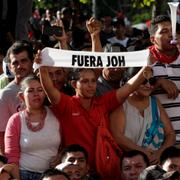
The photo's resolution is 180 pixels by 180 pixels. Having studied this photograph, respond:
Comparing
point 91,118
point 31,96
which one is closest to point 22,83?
point 31,96

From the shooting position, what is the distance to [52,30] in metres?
7.73

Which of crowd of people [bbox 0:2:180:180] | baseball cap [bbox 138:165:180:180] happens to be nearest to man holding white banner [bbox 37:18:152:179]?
crowd of people [bbox 0:2:180:180]

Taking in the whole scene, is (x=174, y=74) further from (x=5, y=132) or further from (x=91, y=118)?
(x=5, y=132)

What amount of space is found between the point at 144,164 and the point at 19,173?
1.09 meters

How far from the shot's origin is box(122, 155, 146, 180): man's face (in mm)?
7309

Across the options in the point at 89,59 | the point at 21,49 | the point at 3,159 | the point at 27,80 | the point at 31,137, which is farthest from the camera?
the point at 21,49

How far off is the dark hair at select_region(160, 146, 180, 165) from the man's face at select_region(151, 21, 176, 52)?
3.63ft

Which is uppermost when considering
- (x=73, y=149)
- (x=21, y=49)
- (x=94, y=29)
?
(x=94, y=29)

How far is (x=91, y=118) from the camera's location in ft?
24.5

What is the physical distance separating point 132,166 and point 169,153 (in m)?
0.34

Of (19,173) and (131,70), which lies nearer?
(19,173)

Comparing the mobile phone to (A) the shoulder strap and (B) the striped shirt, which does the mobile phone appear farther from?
(A) the shoulder strap

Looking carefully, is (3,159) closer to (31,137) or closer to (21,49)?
(31,137)

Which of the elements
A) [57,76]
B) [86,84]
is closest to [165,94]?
[86,84]
